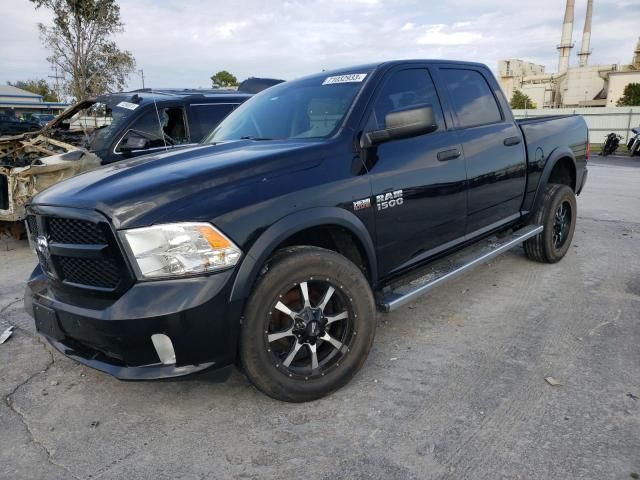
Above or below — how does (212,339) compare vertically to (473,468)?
above

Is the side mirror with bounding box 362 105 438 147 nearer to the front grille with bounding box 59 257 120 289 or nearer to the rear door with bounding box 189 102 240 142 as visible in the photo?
the front grille with bounding box 59 257 120 289

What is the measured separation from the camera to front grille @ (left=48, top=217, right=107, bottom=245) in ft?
7.85

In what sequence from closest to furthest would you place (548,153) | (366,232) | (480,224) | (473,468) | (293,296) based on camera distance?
1. (473,468)
2. (293,296)
3. (366,232)
4. (480,224)
5. (548,153)

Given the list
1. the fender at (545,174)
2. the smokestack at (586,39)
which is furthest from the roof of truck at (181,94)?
the smokestack at (586,39)

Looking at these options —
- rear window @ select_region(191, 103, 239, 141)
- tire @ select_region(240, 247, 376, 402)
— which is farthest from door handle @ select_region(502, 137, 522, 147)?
rear window @ select_region(191, 103, 239, 141)

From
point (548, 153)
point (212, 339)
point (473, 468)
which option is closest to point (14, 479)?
point (212, 339)

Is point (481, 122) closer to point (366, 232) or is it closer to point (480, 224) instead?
point (480, 224)

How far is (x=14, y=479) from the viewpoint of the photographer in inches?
88.9

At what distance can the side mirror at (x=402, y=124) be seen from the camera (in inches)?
116

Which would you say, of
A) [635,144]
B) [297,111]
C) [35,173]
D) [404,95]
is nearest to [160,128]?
[35,173]

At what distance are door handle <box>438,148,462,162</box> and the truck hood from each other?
104cm

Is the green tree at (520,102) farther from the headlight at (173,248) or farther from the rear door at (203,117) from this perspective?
the headlight at (173,248)

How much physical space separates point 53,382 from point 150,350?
4.09 ft

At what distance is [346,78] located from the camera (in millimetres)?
3465
